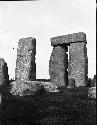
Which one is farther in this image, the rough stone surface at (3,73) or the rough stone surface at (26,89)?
the rough stone surface at (3,73)

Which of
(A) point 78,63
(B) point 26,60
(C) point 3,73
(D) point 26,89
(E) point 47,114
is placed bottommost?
(E) point 47,114

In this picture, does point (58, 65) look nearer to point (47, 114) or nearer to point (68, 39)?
point (68, 39)

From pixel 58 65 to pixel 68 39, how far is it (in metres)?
2.14

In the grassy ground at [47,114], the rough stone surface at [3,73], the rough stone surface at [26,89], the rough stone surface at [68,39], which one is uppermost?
the rough stone surface at [68,39]

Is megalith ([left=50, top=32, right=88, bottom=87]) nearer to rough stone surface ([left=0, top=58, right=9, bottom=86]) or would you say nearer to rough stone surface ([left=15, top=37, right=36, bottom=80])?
rough stone surface ([left=15, top=37, right=36, bottom=80])

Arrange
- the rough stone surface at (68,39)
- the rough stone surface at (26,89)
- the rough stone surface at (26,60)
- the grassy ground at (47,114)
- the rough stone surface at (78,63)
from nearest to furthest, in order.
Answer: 1. the grassy ground at (47,114)
2. the rough stone surface at (26,89)
3. the rough stone surface at (26,60)
4. the rough stone surface at (78,63)
5. the rough stone surface at (68,39)

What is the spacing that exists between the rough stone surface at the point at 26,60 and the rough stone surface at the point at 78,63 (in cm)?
345

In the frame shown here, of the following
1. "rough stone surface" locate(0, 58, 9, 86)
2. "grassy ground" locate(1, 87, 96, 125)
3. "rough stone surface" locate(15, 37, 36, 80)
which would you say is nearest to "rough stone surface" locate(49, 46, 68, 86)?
"rough stone surface" locate(15, 37, 36, 80)

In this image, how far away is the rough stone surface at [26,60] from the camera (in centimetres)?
2141

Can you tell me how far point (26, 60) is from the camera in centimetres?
2189

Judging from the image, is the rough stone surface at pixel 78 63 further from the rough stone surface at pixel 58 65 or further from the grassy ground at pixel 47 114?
the grassy ground at pixel 47 114

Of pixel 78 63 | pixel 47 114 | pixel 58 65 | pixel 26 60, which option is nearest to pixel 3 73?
pixel 26 60

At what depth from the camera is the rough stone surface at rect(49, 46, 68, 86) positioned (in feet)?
77.8

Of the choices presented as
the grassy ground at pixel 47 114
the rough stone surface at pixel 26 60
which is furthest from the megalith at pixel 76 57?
the grassy ground at pixel 47 114
